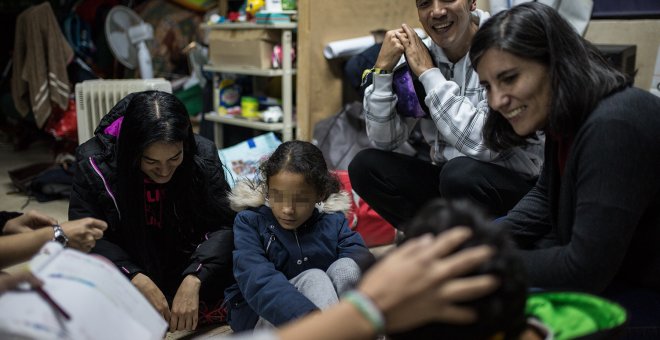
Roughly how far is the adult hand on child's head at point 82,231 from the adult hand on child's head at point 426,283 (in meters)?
0.65

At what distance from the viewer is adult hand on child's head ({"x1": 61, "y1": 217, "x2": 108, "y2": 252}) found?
3.54 ft

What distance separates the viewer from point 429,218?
0.76 metres

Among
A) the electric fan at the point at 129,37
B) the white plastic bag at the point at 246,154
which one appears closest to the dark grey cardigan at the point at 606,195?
the white plastic bag at the point at 246,154

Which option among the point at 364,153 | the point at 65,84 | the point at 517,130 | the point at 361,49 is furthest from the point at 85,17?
the point at 517,130

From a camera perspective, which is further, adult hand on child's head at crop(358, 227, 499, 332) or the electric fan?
the electric fan

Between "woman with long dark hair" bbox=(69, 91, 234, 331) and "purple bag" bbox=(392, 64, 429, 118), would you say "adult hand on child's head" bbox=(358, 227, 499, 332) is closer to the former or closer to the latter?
"woman with long dark hair" bbox=(69, 91, 234, 331)

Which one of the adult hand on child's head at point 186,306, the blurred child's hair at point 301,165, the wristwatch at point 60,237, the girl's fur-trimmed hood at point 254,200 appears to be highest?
the wristwatch at point 60,237

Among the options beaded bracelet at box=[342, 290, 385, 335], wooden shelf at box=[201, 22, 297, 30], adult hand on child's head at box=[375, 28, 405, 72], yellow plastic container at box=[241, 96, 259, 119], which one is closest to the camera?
beaded bracelet at box=[342, 290, 385, 335]

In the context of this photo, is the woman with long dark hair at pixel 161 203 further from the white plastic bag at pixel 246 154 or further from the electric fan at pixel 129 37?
the electric fan at pixel 129 37

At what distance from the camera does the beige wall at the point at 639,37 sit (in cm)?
257

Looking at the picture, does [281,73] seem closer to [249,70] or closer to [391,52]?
[249,70]

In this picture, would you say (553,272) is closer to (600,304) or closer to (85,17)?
(600,304)

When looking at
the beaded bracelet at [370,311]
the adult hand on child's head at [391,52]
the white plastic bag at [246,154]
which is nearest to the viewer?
the beaded bracelet at [370,311]

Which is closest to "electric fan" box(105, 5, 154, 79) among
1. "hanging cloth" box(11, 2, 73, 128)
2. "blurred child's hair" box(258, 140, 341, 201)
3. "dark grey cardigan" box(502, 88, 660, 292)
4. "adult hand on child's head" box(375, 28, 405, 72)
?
"hanging cloth" box(11, 2, 73, 128)
